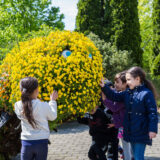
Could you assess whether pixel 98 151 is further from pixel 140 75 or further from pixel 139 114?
pixel 140 75

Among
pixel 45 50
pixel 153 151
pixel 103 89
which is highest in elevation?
pixel 45 50

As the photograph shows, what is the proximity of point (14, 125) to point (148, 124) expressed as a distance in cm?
248

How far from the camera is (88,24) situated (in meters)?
16.9

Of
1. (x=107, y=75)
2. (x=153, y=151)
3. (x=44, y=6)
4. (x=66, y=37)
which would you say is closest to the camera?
(x=66, y=37)

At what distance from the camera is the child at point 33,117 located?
8.74ft

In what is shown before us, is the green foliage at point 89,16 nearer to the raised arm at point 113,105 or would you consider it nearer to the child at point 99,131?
the child at point 99,131

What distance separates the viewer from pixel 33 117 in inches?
105

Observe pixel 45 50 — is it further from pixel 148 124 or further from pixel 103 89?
pixel 148 124

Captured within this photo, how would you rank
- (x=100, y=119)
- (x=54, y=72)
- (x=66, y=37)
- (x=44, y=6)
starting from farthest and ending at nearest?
(x=44, y=6), (x=100, y=119), (x=66, y=37), (x=54, y=72)

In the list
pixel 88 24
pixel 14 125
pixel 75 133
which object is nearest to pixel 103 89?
pixel 14 125

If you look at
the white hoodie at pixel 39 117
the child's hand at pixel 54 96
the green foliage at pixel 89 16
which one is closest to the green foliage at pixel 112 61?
the green foliage at pixel 89 16

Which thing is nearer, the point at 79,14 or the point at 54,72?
the point at 54,72

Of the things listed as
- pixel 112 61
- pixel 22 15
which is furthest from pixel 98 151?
pixel 22 15

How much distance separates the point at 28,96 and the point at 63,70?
62 cm
